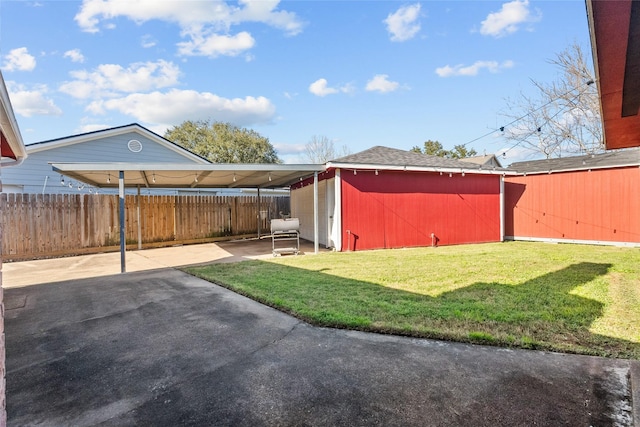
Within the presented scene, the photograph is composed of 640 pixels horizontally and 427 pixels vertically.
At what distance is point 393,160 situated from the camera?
33.4 feet

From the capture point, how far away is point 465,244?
10867 millimetres

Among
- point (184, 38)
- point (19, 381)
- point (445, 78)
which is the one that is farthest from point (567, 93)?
point (19, 381)

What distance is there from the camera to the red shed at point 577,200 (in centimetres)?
976

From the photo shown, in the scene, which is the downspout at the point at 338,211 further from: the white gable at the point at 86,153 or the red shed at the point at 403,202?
the white gable at the point at 86,153

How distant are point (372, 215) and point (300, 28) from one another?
8031mm

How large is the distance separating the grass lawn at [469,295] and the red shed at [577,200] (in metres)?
2.85

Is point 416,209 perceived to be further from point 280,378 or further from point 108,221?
point 108,221

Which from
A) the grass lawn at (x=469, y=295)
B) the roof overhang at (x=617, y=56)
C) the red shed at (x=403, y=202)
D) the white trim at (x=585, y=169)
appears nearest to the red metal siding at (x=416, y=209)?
the red shed at (x=403, y=202)

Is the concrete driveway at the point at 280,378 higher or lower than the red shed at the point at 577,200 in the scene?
lower

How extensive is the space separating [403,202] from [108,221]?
9127 mm

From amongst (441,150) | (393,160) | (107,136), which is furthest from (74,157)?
(441,150)

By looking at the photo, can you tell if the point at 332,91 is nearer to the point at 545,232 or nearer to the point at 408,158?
the point at 408,158

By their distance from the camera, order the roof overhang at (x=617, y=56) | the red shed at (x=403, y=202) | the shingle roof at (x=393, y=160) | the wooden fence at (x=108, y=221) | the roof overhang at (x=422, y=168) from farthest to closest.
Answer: the shingle roof at (x=393, y=160) < the red shed at (x=403, y=202) < the roof overhang at (x=422, y=168) < the wooden fence at (x=108, y=221) < the roof overhang at (x=617, y=56)

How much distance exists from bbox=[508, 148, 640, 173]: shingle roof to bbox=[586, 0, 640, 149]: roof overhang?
7740 millimetres
